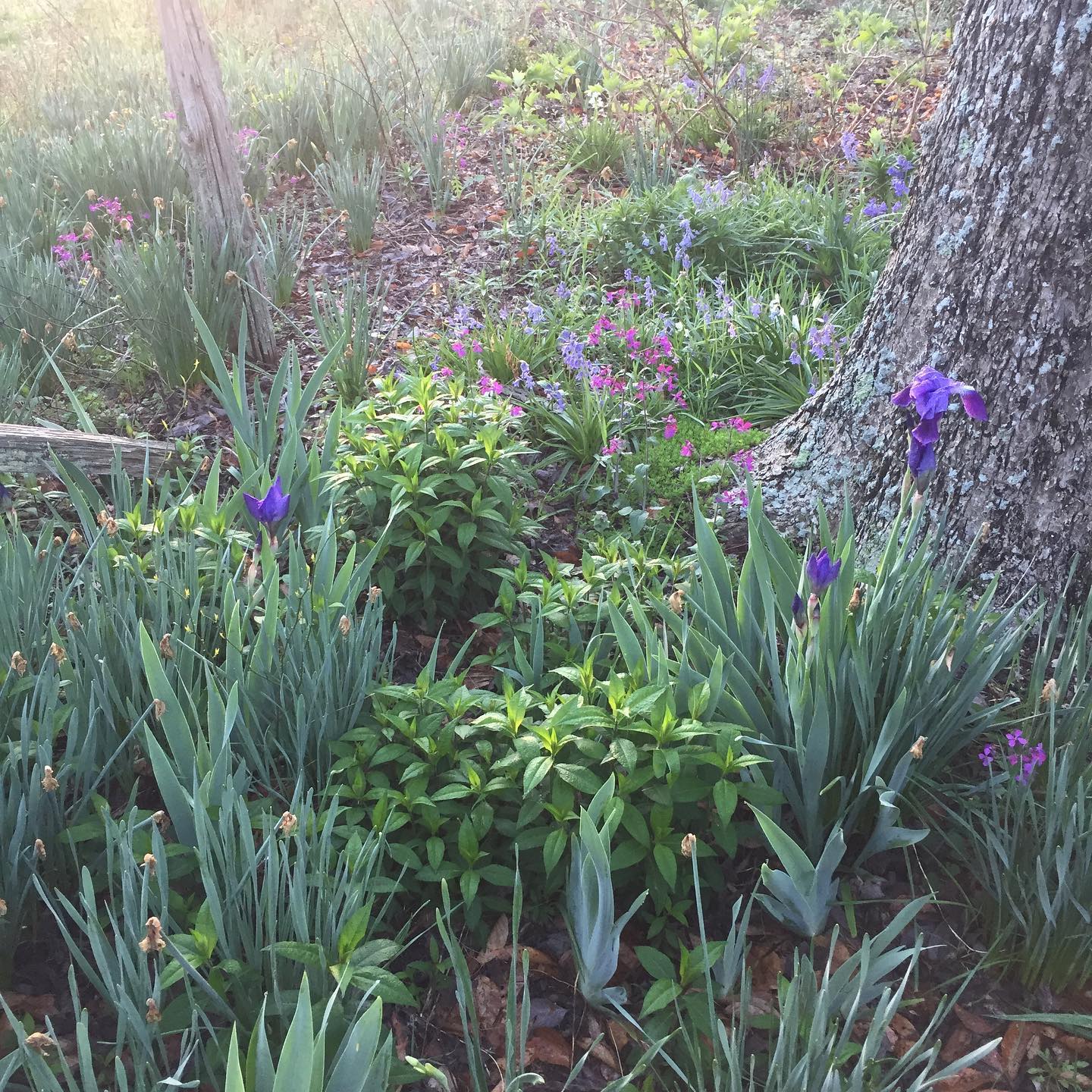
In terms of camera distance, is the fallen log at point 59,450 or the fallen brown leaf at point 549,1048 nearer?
the fallen brown leaf at point 549,1048

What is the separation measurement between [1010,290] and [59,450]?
2.46 m

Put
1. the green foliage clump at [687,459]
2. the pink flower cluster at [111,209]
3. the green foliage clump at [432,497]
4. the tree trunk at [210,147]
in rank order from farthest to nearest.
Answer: the pink flower cluster at [111,209] < the tree trunk at [210,147] < the green foliage clump at [687,459] < the green foliage clump at [432,497]

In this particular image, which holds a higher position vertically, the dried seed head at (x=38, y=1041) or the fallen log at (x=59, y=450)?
the fallen log at (x=59, y=450)

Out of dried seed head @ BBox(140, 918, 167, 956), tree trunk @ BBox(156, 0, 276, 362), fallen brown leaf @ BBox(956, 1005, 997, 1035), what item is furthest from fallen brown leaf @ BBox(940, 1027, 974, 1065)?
tree trunk @ BBox(156, 0, 276, 362)

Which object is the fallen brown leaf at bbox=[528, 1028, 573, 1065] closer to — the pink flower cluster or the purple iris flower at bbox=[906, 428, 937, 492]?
the purple iris flower at bbox=[906, 428, 937, 492]

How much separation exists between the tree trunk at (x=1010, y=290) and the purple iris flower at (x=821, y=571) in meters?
0.41

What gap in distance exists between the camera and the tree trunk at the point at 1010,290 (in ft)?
6.31

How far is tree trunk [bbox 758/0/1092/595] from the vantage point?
1922 millimetres

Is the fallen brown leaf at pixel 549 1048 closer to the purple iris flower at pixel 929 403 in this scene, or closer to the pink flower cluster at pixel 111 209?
the purple iris flower at pixel 929 403

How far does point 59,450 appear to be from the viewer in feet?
8.21

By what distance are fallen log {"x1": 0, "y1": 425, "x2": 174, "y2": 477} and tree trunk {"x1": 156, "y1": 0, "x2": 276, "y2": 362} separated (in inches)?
27.4

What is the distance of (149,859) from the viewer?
119 centimetres

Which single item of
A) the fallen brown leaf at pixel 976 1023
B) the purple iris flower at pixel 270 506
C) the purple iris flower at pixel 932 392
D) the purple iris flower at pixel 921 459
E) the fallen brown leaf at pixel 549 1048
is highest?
the purple iris flower at pixel 932 392

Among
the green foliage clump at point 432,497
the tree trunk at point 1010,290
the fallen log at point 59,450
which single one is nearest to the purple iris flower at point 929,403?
the tree trunk at point 1010,290
